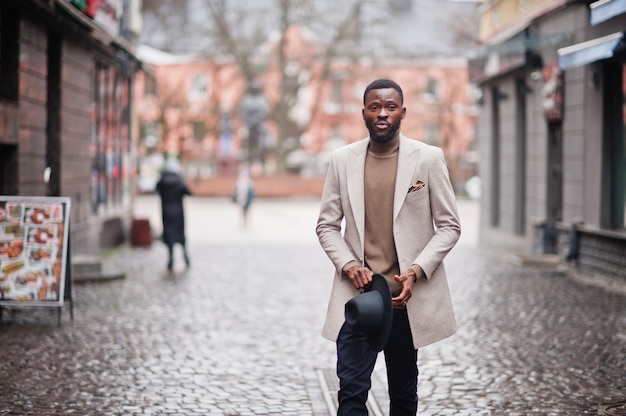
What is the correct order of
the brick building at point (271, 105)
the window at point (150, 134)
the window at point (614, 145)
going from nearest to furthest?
the window at point (614, 145)
the brick building at point (271, 105)
the window at point (150, 134)

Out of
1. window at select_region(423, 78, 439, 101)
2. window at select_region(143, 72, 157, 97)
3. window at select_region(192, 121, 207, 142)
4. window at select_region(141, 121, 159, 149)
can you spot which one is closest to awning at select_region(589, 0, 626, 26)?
window at select_region(143, 72, 157, 97)

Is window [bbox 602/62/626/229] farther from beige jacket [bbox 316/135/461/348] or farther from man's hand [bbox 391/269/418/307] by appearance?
man's hand [bbox 391/269/418/307]

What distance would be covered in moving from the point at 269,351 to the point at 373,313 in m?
4.32

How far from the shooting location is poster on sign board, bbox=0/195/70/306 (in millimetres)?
9461

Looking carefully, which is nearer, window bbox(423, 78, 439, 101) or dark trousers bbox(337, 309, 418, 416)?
dark trousers bbox(337, 309, 418, 416)

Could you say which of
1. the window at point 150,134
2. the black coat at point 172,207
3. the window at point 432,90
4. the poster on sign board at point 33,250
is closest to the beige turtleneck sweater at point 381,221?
the poster on sign board at point 33,250

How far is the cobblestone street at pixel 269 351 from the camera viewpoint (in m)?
6.57

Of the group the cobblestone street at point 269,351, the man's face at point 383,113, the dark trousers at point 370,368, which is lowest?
the cobblestone street at point 269,351

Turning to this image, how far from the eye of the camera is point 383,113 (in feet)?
14.8

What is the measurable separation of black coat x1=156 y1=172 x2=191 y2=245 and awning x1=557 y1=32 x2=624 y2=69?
5.94m

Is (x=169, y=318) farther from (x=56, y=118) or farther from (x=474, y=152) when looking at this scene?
(x=474, y=152)

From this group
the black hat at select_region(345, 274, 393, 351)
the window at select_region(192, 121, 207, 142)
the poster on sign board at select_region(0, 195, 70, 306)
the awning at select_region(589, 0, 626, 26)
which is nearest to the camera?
the black hat at select_region(345, 274, 393, 351)

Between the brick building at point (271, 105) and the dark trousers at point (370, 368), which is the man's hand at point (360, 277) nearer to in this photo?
the dark trousers at point (370, 368)

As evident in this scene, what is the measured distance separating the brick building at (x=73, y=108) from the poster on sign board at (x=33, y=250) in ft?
7.11
